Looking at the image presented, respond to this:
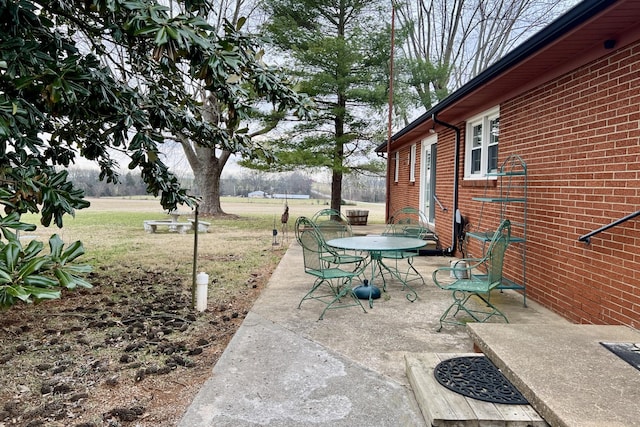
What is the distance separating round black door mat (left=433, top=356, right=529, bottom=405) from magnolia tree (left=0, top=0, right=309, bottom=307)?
2.03m

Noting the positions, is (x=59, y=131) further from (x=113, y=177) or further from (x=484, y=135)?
(x=484, y=135)

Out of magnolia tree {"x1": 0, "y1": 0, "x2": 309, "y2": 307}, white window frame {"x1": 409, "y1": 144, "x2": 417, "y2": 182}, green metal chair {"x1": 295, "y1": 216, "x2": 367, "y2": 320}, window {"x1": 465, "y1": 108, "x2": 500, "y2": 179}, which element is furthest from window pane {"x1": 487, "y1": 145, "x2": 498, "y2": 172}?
white window frame {"x1": 409, "y1": 144, "x2": 417, "y2": 182}

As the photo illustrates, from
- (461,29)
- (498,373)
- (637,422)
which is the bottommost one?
(498,373)

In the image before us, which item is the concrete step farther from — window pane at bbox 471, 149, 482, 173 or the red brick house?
window pane at bbox 471, 149, 482, 173

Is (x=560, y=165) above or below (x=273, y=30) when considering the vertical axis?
below

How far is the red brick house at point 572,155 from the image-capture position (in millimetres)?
3346

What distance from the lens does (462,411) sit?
2.22 meters

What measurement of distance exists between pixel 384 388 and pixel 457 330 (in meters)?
1.45

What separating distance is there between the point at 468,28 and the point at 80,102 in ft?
71.2

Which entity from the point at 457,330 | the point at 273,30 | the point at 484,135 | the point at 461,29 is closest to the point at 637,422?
the point at 457,330

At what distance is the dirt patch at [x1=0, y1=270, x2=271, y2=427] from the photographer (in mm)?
2547

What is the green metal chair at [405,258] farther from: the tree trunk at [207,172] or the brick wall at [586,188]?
the tree trunk at [207,172]

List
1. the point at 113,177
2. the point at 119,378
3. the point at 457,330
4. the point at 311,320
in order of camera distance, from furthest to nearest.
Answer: the point at 113,177 < the point at 311,320 < the point at 457,330 < the point at 119,378

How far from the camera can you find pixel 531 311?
4461 millimetres
